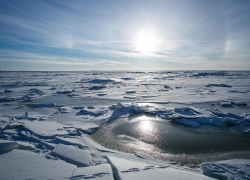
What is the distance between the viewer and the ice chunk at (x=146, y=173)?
1.99m

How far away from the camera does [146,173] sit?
2.07 meters

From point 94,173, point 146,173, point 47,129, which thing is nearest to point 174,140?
point 146,173

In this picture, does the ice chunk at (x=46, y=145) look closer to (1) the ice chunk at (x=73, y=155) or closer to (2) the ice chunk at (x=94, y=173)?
(1) the ice chunk at (x=73, y=155)

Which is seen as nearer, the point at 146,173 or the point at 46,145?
the point at 146,173

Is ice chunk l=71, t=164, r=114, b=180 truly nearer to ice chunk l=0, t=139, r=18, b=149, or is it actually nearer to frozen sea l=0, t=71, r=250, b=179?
frozen sea l=0, t=71, r=250, b=179

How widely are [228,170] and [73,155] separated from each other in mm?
2753

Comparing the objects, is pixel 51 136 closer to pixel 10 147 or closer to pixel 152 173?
pixel 10 147

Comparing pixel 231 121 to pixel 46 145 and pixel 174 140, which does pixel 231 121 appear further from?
pixel 46 145

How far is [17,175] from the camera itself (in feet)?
6.06

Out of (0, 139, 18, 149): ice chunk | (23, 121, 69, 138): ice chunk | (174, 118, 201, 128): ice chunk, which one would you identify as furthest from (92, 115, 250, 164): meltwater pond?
(0, 139, 18, 149): ice chunk

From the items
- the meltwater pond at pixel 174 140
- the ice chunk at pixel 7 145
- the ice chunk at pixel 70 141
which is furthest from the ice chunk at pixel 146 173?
the ice chunk at pixel 7 145

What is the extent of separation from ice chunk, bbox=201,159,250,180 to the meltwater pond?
46 centimetres

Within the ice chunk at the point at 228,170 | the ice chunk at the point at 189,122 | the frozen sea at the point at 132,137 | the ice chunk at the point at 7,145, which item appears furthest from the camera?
the ice chunk at the point at 189,122

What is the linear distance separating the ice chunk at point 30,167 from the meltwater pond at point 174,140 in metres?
1.38
